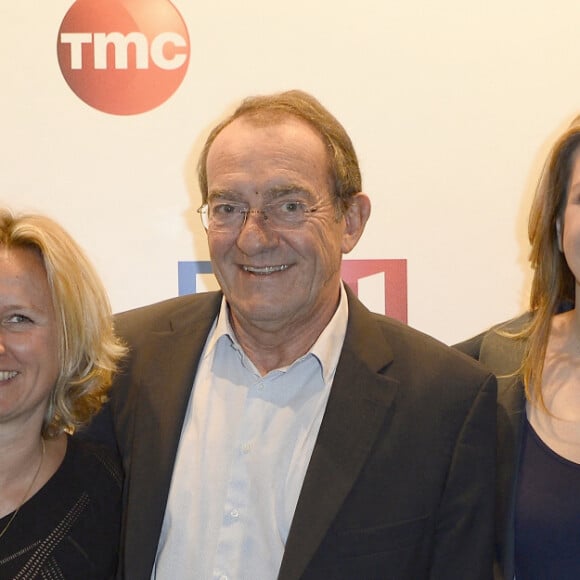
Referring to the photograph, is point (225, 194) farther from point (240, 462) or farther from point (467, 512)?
point (467, 512)

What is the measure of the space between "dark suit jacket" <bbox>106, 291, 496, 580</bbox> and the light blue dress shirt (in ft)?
0.15

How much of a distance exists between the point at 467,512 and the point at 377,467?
22cm

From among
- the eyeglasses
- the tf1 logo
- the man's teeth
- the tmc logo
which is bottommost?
the tmc logo

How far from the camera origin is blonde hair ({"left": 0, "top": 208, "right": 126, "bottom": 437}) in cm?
182

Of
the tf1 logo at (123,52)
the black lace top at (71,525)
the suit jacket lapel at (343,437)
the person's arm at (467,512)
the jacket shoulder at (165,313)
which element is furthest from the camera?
the tf1 logo at (123,52)

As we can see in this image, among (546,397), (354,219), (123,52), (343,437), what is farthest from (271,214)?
(123,52)

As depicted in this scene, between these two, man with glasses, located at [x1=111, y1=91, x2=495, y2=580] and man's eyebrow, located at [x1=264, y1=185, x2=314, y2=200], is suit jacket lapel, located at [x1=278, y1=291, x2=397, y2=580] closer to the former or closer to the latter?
man with glasses, located at [x1=111, y1=91, x2=495, y2=580]

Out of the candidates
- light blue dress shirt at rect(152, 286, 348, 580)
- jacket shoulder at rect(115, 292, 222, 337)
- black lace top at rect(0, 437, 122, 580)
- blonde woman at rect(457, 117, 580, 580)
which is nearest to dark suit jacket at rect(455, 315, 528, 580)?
blonde woman at rect(457, 117, 580, 580)

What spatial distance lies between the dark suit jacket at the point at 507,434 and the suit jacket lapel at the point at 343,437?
0.94ft

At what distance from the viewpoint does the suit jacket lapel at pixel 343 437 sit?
1814 mm

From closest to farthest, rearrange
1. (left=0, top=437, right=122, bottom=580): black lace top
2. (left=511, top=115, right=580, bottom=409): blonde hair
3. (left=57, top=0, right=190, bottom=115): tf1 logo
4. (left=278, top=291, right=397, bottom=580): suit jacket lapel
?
(left=0, top=437, right=122, bottom=580): black lace top → (left=278, top=291, right=397, bottom=580): suit jacket lapel → (left=511, top=115, right=580, bottom=409): blonde hair → (left=57, top=0, right=190, bottom=115): tf1 logo

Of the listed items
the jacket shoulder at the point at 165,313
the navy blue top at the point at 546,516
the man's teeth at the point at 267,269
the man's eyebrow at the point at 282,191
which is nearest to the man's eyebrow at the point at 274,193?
the man's eyebrow at the point at 282,191

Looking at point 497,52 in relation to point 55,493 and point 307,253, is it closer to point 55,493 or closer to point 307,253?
point 307,253

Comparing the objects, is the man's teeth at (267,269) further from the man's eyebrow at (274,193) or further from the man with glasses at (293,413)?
the man's eyebrow at (274,193)
